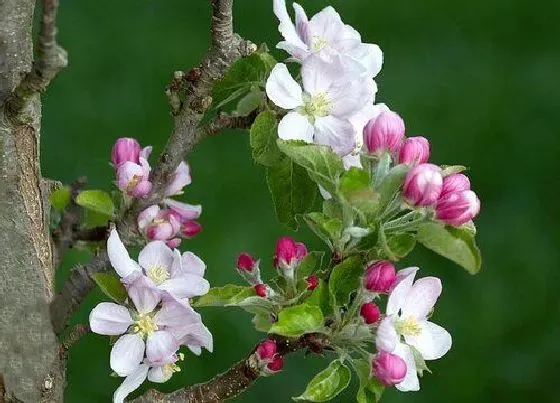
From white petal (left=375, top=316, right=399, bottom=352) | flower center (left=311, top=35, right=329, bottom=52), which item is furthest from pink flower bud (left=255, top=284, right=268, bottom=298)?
flower center (left=311, top=35, right=329, bottom=52)

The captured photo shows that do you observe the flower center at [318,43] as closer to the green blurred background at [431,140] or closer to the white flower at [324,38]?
the white flower at [324,38]

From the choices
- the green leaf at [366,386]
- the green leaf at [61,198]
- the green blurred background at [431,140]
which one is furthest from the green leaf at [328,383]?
the green blurred background at [431,140]

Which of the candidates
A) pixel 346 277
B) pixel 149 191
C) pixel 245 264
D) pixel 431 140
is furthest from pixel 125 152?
pixel 431 140

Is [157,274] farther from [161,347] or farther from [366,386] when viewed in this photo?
[366,386]

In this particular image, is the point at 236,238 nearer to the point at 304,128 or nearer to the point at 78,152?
the point at 78,152

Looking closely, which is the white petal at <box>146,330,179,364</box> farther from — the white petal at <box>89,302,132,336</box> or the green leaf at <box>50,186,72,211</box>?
the green leaf at <box>50,186,72,211</box>
